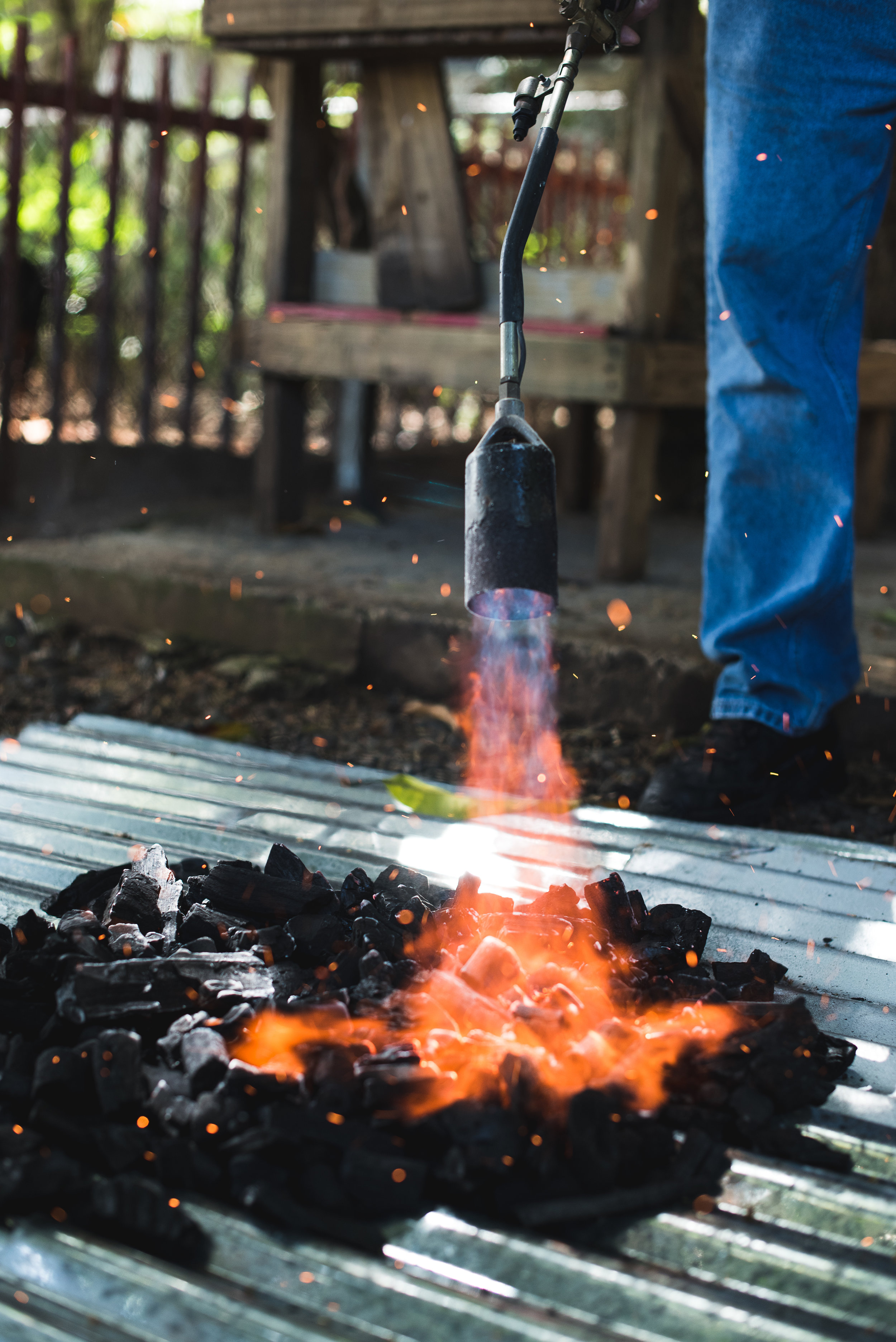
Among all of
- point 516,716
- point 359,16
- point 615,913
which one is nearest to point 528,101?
point 615,913

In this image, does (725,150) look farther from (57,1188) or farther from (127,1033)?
(57,1188)

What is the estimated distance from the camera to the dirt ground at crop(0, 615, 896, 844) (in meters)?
2.66

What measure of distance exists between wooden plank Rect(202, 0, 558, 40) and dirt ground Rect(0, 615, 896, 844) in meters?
1.93

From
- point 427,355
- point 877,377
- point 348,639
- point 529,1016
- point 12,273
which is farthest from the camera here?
point 12,273

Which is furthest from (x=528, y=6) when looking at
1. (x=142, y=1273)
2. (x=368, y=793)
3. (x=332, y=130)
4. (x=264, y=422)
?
(x=142, y=1273)

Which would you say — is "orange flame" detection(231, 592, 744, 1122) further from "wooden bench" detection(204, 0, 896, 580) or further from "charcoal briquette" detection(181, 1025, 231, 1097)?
"wooden bench" detection(204, 0, 896, 580)

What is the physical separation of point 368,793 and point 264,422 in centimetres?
225

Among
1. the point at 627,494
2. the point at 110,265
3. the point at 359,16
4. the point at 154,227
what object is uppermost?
the point at 359,16

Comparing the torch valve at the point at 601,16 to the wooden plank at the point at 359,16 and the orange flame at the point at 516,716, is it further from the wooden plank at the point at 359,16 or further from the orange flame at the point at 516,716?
the wooden plank at the point at 359,16

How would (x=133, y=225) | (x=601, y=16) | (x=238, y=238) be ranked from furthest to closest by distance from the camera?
(x=133, y=225) < (x=238, y=238) < (x=601, y=16)

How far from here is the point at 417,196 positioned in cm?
410

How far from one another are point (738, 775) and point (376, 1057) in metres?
1.21

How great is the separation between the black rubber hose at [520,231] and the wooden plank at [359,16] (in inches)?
79.5

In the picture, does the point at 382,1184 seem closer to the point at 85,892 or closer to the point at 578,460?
the point at 85,892
